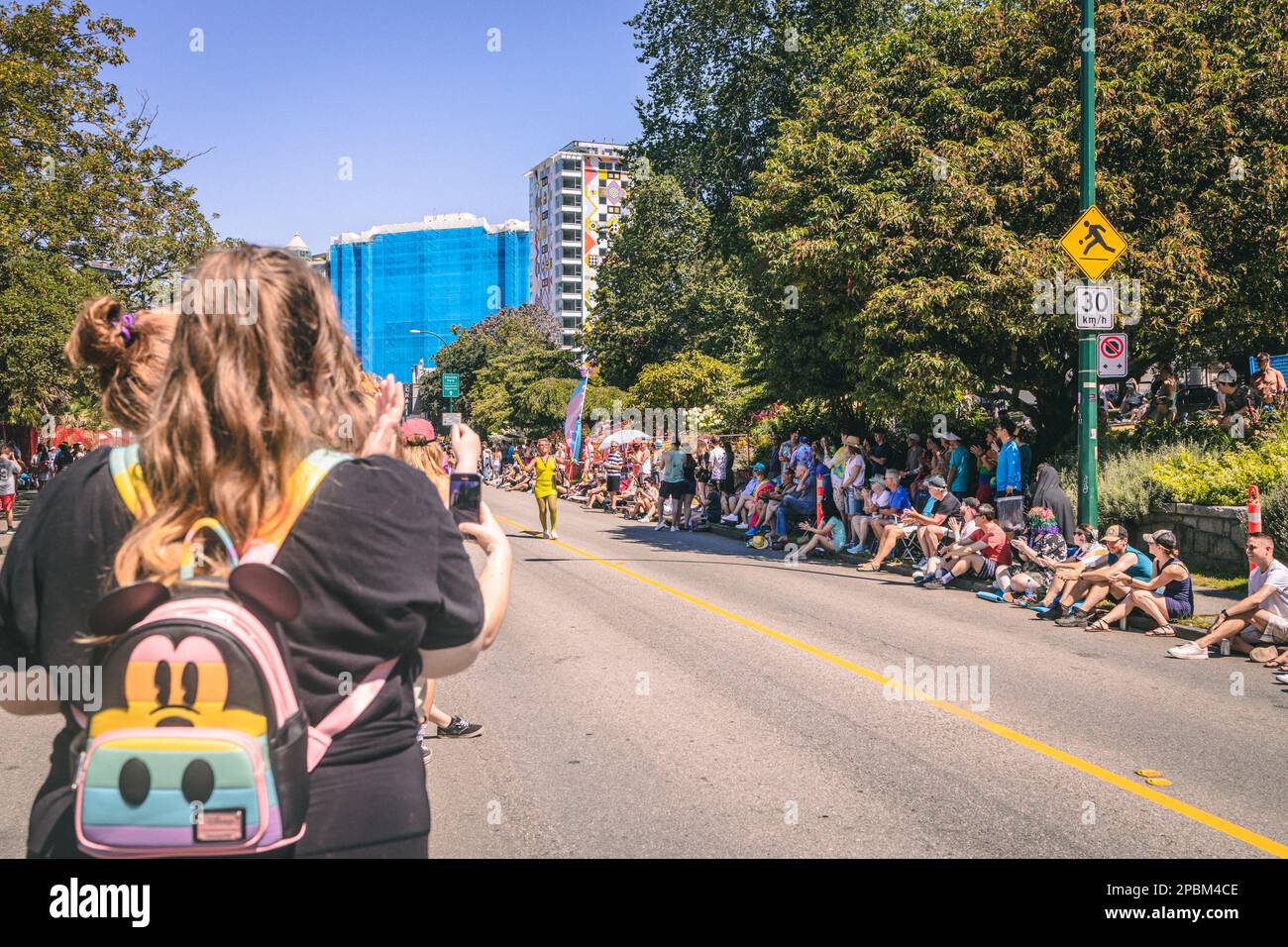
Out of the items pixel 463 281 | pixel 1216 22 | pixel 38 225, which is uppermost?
pixel 463 281

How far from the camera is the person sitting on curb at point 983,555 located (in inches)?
544

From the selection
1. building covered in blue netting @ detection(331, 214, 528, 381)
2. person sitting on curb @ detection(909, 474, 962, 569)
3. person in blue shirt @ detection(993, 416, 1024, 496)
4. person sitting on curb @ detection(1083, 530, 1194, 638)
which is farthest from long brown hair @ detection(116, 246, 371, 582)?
building covered in blue netting @ detection(331, 214, 528, 381)

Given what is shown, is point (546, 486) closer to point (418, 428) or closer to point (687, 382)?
point (418, 428)

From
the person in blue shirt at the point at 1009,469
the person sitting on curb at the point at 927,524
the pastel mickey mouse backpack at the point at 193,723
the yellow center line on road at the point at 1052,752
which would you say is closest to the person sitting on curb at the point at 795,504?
the person sitting on curb at the point at 927,524

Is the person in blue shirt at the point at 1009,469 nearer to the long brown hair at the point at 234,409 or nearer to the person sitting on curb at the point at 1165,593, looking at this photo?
the person sitting on curb at the point at 1165,593

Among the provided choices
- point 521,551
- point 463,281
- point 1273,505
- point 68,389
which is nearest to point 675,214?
point 68,389

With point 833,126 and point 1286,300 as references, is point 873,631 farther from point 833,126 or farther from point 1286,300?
point 833,126

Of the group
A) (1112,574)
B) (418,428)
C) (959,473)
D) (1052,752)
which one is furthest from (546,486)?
(418,428)

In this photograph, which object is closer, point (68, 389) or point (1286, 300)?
point (1286, 300)

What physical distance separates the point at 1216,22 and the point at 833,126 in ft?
19.3

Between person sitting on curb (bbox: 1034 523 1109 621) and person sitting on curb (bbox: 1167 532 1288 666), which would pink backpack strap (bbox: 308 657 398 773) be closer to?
person sitting on curb (bbox: 1167 532 1288 666)

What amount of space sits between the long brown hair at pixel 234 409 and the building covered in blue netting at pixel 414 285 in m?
110

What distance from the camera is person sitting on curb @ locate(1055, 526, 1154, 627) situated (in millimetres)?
11273

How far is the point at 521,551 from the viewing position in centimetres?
1812
